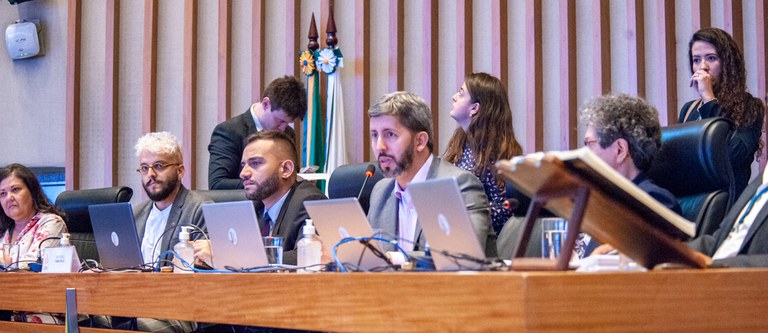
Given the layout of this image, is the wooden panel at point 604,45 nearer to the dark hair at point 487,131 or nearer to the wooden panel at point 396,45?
the wooden panel at point 396,45

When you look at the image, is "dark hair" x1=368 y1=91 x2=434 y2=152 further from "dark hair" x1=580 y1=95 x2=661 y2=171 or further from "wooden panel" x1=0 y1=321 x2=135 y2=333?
"wooden panel" x1=0 y1=321 x2=135 y2=333

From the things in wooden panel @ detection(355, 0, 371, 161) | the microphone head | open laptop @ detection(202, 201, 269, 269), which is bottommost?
open laptop @ detection(202, 201, 269, 269)

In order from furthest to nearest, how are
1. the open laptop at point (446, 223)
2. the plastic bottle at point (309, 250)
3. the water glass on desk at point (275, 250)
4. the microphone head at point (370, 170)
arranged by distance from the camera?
the microphone head at point (370, 170) < the water glass on desk at point (275, 250) < the plastic bottle at point (309, 250) < the open laptop at point (446, 223)

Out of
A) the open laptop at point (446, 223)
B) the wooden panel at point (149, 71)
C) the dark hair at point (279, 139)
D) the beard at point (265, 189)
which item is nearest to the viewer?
the open laptop at point (446, 223)

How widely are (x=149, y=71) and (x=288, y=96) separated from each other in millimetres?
1333

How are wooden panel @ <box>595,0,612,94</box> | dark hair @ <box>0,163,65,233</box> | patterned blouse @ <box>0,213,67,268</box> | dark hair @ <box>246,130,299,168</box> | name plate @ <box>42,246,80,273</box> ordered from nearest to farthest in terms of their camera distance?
1. name plate @ <box>42,246,80,273</box>
2. dark hair @ <box>246,130,299,168</box>
3. patterned blouse @ <box>0,213,67,268</box>
4. dark hair @ <box>0,163,65,233</box>
5. wooden panel @ <box>595,0,612,94</box>

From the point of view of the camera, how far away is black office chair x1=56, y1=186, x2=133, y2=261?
163 inches

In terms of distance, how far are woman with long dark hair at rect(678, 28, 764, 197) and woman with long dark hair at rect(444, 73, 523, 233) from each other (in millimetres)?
→ 655

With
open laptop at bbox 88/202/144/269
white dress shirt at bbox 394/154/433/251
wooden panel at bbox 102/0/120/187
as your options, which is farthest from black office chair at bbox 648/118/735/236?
wooden panel at bbox 102/0/120/187

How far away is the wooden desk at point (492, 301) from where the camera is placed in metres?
1.42

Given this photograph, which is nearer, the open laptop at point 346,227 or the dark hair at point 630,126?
the open laptop at point 346,227

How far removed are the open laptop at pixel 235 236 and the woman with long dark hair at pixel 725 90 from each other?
170 centimetres

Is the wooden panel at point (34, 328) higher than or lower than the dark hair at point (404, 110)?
lower

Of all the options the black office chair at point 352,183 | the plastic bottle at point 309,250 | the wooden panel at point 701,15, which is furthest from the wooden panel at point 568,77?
the plastic bottle at point 309,250
